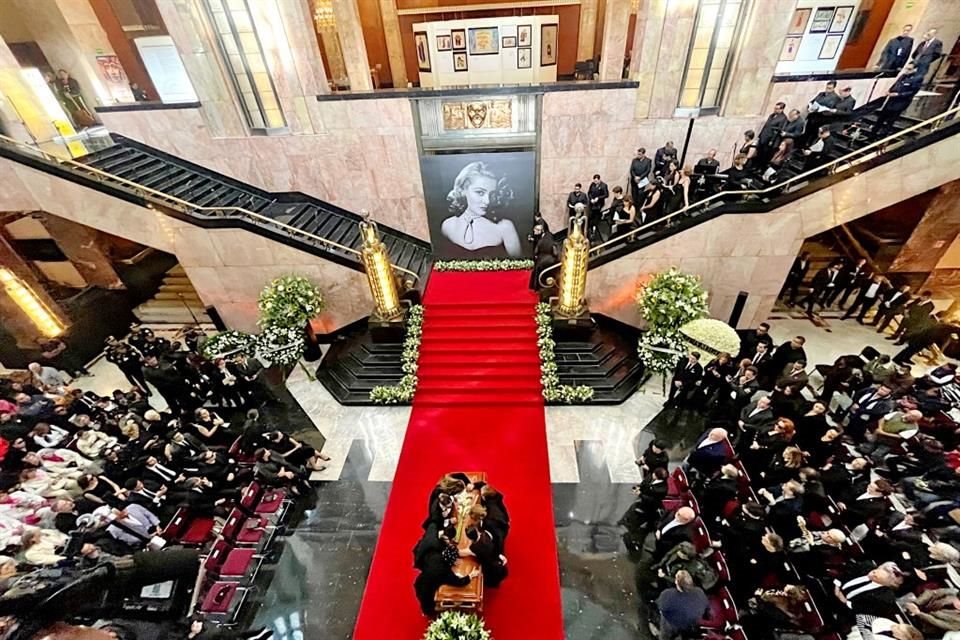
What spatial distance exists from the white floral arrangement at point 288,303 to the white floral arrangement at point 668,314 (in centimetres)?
657

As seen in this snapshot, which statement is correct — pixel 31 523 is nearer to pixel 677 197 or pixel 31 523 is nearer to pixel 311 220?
pixel 311 220

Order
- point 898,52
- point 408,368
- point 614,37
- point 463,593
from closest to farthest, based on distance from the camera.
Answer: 1. point 463,593
2. point 408,368
3. point 898,52
4. point 614,37

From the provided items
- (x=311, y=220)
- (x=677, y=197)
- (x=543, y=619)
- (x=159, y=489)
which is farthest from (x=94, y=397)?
(x=677, y=197)

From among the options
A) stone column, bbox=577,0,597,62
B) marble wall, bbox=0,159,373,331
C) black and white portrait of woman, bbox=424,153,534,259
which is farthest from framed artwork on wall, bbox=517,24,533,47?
marble wall, bbox=0,159,373,331

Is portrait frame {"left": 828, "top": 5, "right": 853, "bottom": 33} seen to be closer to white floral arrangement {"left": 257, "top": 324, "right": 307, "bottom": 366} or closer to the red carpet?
the red carpet

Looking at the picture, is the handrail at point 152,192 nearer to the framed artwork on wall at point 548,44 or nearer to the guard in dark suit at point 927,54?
the framed artwork on wall at point 548,44

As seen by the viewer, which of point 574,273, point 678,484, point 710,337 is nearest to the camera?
point 678,484

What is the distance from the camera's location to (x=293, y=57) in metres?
9.31

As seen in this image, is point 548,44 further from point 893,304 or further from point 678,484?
point 678,484

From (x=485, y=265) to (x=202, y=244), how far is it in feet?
20.2

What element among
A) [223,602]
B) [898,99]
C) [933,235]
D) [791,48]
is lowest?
[223,602]

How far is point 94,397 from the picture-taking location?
7504mm

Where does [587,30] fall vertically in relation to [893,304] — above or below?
above

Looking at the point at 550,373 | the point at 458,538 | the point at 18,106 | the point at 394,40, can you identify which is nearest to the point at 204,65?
the point at 18,106
